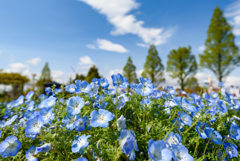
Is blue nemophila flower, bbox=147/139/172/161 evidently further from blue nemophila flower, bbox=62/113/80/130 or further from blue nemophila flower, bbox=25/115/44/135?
blue nemophila flower, bbox=25/115/44/135

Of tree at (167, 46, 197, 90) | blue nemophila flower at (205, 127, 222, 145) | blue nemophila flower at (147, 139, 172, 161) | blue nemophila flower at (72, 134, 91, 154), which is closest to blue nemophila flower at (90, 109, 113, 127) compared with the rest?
blue nemophila flower at (72, 134, 91, 154)

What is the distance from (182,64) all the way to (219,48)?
630 centimetres

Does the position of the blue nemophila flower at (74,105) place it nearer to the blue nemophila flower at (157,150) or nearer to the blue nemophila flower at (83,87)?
the blue nemophila flower at (83,87)

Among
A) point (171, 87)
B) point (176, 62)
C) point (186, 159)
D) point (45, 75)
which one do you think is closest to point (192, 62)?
point (176, 62)

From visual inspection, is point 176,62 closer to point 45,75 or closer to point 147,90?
point 147,90

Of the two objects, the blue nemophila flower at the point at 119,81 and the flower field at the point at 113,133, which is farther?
the blue nemophila flower at the point at 119,81

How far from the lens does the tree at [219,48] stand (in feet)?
72.8

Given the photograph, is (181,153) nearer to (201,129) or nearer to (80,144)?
(201,129)

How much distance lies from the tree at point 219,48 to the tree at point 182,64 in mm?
3507

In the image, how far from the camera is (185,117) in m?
1.57

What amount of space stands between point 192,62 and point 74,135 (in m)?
30.0

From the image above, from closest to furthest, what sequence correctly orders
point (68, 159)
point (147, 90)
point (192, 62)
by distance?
point (68, 159), point (147, 90), point (192, 62)

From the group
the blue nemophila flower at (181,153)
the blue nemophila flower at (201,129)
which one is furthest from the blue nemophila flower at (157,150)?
the blue nemophila flower at (201,129)

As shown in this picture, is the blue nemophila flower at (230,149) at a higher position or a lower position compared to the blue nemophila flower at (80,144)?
lower
